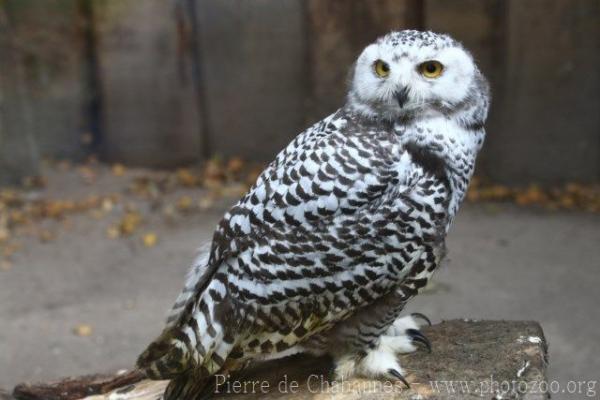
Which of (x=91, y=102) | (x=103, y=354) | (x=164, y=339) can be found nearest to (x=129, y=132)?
(x=91, y=102)

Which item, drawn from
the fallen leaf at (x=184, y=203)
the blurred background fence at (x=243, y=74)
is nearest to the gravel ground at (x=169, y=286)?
the fallen leaf at (x=184, y=203)

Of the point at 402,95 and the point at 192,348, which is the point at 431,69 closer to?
the point at 402,95

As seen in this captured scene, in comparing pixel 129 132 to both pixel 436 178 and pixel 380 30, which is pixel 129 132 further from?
pixel 436 178

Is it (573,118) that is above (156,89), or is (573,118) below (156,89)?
below

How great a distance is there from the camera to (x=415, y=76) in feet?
8.35

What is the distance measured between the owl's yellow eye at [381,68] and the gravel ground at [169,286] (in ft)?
7.20

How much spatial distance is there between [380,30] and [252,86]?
51.5 inches

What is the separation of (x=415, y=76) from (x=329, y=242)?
2.04 feet

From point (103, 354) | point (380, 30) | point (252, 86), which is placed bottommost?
point (103, 354)

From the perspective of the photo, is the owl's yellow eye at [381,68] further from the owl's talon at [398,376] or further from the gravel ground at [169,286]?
the gravel ground at [169,286]

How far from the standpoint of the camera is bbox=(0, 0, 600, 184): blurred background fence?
636 cm

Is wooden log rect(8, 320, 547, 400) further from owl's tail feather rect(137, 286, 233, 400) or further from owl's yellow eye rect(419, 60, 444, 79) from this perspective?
owl's yellow eye rect(419, 60, 444, 79)

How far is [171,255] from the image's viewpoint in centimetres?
571

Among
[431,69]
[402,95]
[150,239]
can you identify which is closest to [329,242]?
[402,95]
